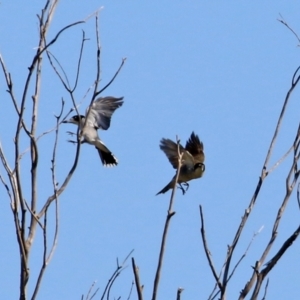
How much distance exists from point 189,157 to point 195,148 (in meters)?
0.22

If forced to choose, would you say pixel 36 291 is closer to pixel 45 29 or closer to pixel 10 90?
pixel 10 90

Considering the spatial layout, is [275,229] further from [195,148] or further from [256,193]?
[195,148]

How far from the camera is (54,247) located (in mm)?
3082

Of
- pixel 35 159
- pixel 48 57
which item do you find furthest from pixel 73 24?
pixel 35 159

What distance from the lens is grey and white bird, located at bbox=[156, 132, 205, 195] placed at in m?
8.83

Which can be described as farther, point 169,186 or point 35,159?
point 169,186

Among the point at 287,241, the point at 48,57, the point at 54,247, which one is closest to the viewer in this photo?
the point at 287,241

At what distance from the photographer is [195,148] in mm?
9273

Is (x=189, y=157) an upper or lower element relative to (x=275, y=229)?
upper

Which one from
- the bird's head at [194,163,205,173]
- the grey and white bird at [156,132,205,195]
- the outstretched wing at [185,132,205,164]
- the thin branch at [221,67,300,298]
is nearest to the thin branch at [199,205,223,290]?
the thin branch at [221,67,300,298]

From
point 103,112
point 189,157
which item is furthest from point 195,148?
point 103,112

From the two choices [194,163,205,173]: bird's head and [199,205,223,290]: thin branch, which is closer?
[199,205,223,290]: thin branch

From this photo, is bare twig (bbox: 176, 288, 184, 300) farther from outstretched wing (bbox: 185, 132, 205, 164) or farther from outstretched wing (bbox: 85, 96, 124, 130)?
outstretched wing (bbox: 85, 96, 124, 130)

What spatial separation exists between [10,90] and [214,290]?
1.13 metres
